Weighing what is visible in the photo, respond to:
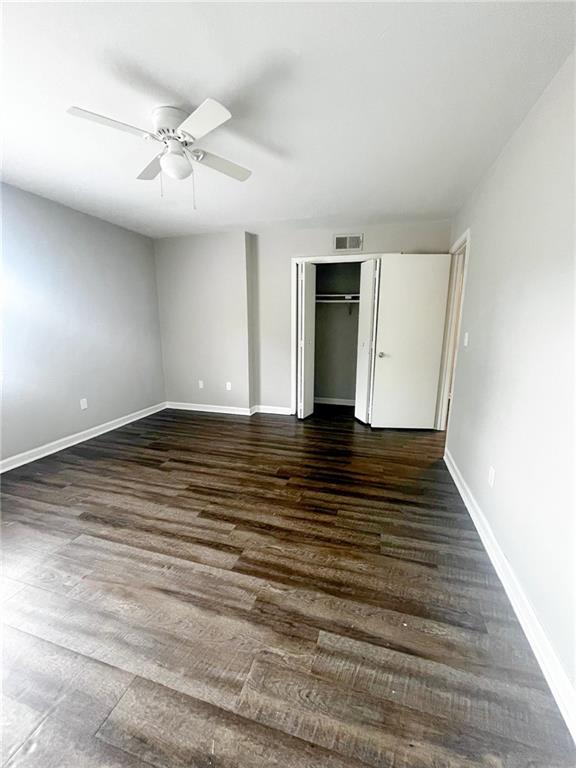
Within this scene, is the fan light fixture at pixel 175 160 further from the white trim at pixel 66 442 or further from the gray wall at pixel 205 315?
the white trim at pixel 66 442

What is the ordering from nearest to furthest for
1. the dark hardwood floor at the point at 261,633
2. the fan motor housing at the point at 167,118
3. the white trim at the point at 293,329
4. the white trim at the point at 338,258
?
the dark hardwood floor at the point at 261,633, the fan motor housing at the point at 167,118, the white trim at the point at 338,258, the white trim at the point at 293,329

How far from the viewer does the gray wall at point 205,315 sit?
4.17 meters

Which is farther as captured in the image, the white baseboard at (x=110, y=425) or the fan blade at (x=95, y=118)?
the white baseboard at (x=110, y=425)

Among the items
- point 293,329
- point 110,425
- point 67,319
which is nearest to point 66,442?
point 110,425

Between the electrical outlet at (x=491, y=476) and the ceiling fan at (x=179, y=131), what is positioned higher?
the ceiling fan at (x=179, y=131)

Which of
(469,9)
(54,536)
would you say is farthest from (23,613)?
(469,9)

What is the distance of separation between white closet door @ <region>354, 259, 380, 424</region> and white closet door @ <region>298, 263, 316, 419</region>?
657 mm

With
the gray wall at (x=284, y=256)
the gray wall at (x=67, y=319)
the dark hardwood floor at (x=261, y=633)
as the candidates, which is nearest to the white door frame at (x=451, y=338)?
the gray wall at (x=284, y=256)

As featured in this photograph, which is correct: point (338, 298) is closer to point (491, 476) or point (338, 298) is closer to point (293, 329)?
point (293, 329)

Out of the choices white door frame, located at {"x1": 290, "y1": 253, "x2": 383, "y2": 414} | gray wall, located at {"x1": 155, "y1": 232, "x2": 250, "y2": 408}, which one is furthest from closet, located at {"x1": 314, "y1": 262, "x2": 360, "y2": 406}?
gray wall, located at {"x1": 155, "y1": 232, "x2": 250, "y2": 408}

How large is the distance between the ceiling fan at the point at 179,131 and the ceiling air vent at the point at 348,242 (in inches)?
83.3

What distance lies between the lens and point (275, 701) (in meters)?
1.12

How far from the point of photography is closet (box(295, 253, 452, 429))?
139 inches

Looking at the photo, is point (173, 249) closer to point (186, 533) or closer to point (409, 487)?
point (186, 533)
